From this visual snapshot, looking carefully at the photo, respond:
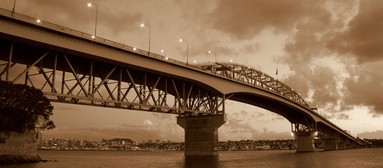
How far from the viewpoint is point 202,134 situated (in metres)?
74.4

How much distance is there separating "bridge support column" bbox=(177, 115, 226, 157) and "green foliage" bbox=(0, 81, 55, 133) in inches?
1388

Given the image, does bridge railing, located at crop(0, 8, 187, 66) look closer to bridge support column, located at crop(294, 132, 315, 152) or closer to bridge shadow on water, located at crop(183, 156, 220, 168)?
bridge shadow on water, located at crop(183, 156, 220, 168)

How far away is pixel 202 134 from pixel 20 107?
39227 mm

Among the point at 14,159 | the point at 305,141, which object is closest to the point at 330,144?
the point at 305,141

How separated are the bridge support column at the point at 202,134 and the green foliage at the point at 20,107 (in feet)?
116

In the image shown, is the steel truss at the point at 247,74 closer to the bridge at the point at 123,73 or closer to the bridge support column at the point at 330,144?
the bridge at the point at 123,73

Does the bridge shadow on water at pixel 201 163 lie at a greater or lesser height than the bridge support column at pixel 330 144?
lesser

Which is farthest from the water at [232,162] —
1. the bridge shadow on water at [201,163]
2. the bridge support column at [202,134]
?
the bridge support column at [202,134]

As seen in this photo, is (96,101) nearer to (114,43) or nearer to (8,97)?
(114,43)

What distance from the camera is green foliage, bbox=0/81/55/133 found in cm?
4053

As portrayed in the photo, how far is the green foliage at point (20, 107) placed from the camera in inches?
1596

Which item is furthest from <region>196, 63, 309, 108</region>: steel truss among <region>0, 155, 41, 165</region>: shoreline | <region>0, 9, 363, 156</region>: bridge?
<region>0, 155, 41, 165</region>: shoreline

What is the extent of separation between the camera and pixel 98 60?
50.8m

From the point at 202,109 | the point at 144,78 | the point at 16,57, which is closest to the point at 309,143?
the point at 202,109
